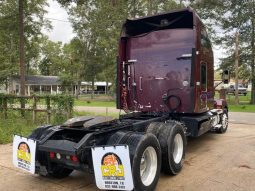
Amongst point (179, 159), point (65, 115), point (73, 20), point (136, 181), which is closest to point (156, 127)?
point (179, 159)

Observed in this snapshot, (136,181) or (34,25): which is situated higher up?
(34,25)

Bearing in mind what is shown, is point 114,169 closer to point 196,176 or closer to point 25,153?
point 25,153

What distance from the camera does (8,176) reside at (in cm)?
590

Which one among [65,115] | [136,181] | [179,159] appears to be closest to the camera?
[136,181]

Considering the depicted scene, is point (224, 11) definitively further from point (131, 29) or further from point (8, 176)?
point (8, 176)

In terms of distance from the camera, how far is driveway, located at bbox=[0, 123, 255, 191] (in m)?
5.27

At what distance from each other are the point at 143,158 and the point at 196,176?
1.42 metres

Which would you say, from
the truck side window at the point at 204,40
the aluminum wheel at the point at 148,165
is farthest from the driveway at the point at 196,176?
the truck side window at the point at 204,40

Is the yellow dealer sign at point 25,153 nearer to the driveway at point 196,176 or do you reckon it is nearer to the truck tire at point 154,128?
the driveway at point 196,176

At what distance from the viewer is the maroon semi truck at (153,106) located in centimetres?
500

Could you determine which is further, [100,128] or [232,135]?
[232,135]

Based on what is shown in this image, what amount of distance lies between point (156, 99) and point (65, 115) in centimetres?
487

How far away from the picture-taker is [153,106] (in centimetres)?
806

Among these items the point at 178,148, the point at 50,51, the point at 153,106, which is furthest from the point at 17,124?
the point at 50,51
